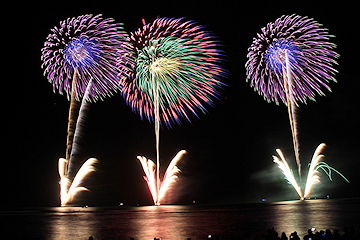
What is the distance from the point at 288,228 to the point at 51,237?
61.0 feet

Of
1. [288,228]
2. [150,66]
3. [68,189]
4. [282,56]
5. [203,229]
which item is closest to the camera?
[288,228]

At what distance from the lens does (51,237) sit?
23938 millimetres

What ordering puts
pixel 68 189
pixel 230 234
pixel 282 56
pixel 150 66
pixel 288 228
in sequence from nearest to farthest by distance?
pixel 230 234, pixel 288 228, pixel 150 66, pixel 282 56, pixel 68 189

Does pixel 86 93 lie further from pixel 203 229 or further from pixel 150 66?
pixel 203 229

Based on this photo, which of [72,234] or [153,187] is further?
[153,187]

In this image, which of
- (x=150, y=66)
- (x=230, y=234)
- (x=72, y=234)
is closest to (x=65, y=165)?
(x=150, y=66)

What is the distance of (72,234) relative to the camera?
81.2 feet

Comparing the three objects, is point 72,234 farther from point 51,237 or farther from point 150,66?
point 150,66

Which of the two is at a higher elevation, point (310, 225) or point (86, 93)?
point (86, 93)

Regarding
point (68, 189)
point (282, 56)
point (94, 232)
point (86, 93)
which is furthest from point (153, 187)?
point (282, 56)

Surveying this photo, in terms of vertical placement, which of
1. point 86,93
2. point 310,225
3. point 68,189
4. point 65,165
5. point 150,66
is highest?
point 150,66

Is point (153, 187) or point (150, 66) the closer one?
point (150, 66)

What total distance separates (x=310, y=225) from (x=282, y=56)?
99.1 ft

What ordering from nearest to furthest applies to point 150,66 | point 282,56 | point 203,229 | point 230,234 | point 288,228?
point 230,234 → point 288,228 → point 203,229 → point 150,66 → point 282,56
